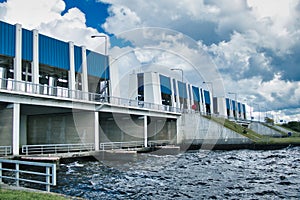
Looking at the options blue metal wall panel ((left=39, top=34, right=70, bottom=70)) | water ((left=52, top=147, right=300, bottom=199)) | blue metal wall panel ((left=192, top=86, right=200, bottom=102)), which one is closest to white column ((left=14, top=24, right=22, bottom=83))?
blue metal wall panel ((left=39, top=34, right=70, bottom=70))

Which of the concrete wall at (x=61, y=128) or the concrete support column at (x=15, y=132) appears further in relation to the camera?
the concrete wall at (x=61, y=128)

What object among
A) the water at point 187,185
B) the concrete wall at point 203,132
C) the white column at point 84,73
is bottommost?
the water at point 187,185

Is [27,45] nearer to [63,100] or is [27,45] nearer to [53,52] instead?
[53,52]

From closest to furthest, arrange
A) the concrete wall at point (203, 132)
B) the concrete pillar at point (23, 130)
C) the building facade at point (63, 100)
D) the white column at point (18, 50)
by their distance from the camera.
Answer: the building facade at point (63, 100) → the white column at point (18, 50) → the concrete pillar at point (23, 130) → the concrete wall at point (203, 132)

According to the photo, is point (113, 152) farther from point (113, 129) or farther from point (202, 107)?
point (202, 107)

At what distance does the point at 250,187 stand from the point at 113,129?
3447 cm

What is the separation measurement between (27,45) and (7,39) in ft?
8.07

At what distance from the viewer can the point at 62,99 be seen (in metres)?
30.8

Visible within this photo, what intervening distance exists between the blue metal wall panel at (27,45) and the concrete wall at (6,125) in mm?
7942

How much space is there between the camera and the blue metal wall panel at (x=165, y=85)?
6456 centimetres

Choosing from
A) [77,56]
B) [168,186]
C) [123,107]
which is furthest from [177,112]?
[168,186]

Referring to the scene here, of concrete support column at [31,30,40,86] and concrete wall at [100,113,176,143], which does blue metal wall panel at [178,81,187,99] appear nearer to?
concrete wall at [100,113,176,143]

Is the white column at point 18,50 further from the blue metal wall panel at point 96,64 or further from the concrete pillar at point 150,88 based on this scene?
the concrete pillar at point 150,88

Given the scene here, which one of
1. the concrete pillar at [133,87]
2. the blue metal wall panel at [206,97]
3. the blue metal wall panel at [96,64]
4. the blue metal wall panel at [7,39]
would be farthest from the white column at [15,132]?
the blue metal wall panel at [206,97]
